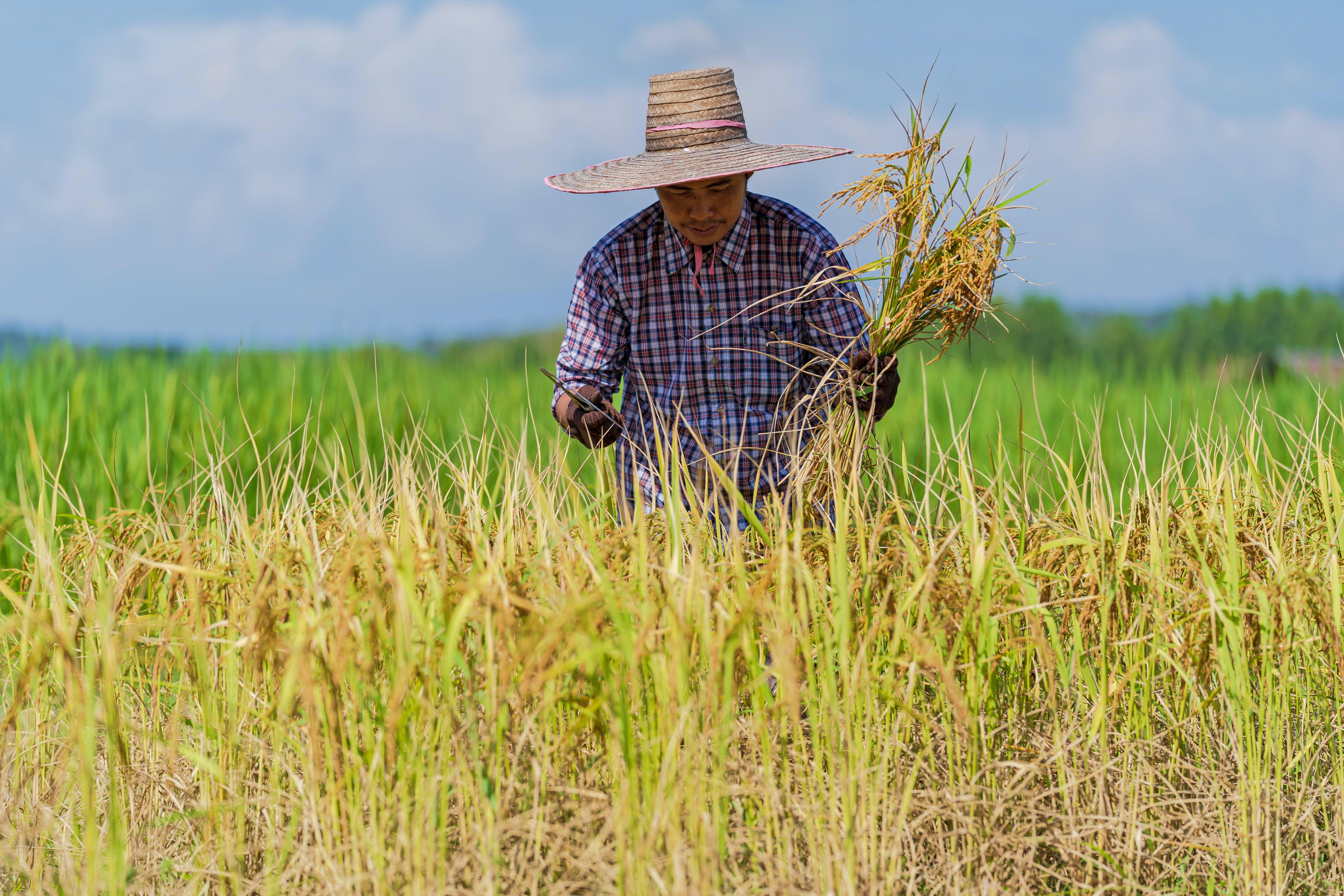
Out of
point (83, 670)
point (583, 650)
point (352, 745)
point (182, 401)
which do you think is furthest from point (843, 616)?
point (182, 401)

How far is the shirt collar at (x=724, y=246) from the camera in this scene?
107 inches

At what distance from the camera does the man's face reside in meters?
2.58

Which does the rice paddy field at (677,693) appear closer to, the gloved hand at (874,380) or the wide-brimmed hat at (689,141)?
the gloved hand at (874,380)

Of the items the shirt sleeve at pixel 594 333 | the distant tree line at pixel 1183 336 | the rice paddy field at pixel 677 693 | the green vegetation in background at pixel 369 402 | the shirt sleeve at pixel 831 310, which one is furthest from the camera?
the distant tree line at pixel 1183 336

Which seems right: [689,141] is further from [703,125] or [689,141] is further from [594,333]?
[594,333]

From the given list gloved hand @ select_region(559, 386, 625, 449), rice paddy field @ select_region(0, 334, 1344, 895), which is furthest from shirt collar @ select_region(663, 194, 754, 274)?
rice paddy field @ select_region(0, 334, 1344, 895)

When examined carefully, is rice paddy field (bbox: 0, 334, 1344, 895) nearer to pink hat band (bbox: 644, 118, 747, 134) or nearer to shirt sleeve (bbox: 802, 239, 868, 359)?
shirt sleeve (bbox: 802, 239, 868, 359)

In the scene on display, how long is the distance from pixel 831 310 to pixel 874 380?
236mm

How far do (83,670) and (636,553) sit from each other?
118 centimetres

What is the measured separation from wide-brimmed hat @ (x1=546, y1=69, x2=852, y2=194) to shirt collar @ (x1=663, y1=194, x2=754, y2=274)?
15 cm

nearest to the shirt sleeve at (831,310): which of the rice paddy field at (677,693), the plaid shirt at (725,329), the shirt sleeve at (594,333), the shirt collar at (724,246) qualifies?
the plaid shirt at (725,329)

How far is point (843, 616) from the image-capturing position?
Result: 1.85 metres

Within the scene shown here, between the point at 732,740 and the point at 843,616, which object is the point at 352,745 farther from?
the point at 843,616

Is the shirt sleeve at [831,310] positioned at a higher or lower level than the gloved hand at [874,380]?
higher
